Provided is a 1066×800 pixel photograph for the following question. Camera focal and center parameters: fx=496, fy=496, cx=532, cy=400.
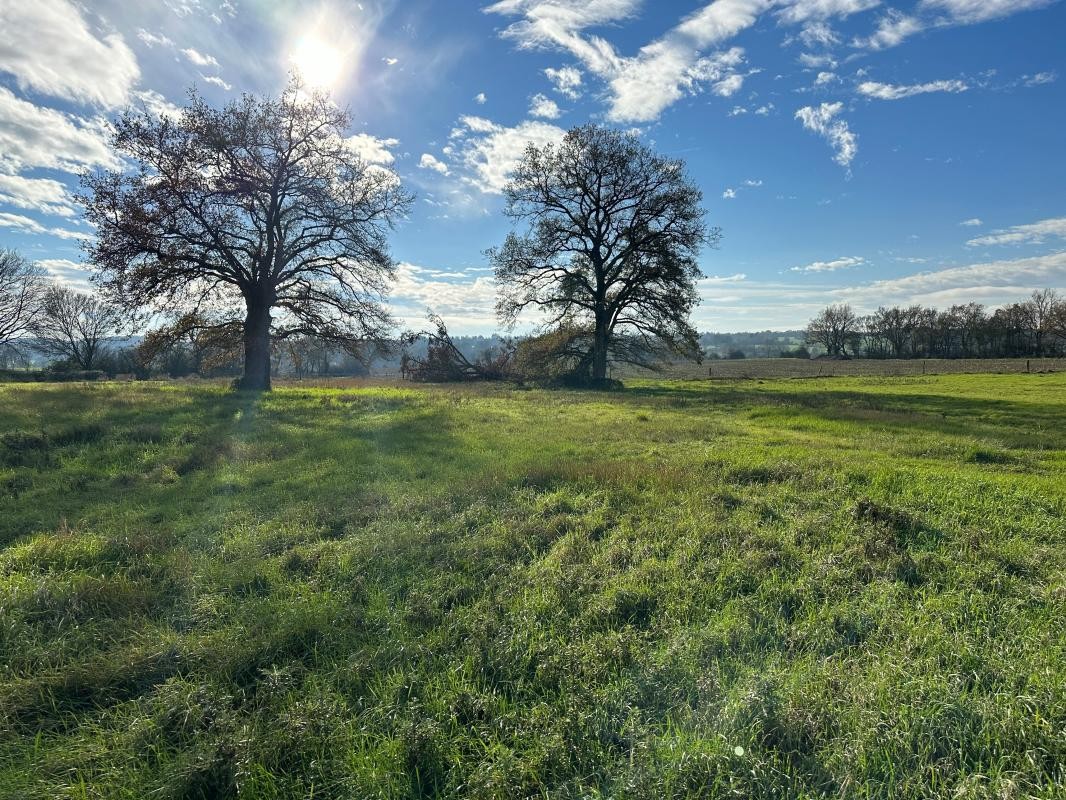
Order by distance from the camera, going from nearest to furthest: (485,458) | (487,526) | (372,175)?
(487,526), (485,458), (372,175)

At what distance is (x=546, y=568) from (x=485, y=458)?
475 centimetres

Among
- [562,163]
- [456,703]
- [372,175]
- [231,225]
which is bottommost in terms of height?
[456,703]

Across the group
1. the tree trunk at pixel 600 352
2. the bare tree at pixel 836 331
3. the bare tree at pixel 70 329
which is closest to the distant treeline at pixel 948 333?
the bare tree at pixel 836 331

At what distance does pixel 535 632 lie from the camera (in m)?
3.73

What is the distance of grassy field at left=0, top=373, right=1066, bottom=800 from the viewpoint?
2549 mm

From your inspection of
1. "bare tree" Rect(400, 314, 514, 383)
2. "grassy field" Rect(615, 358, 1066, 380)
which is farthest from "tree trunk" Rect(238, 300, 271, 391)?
"grassy field" Rect(615, 358, 1066, 380)

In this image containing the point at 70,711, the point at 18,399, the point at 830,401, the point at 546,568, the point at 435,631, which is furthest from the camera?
the point at 830,401

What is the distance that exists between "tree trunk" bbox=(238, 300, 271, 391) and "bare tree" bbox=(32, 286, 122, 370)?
1703 inches

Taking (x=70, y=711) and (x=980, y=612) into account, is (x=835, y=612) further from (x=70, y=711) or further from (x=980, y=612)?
(x=70, y=711)

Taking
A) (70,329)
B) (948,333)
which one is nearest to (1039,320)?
(948,333)

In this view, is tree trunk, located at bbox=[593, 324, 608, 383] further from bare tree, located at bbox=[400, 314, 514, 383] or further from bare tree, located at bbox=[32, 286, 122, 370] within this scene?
bare tree, located at bbox=[32, 286, 122, 370]

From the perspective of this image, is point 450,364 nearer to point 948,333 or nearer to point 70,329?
point 70,329

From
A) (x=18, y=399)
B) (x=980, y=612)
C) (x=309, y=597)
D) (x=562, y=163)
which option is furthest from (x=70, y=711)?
(x=562, y=163)

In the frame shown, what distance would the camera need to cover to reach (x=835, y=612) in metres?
3.88
